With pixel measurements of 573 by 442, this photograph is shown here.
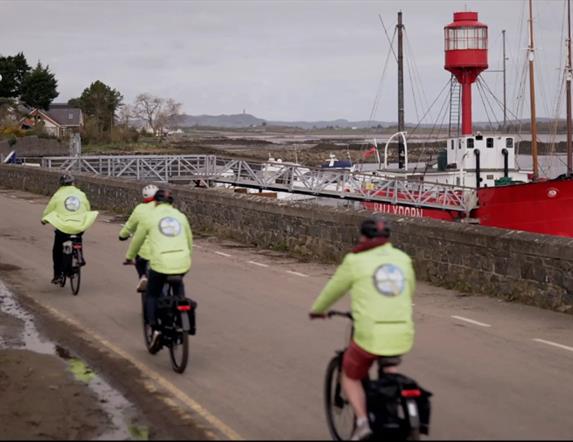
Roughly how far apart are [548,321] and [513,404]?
4.93 m

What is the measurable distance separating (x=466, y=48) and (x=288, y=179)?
414 inches

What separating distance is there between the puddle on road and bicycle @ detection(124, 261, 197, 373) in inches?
29.1

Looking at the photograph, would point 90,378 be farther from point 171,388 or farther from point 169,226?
point 169,226

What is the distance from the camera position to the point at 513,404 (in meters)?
9.65

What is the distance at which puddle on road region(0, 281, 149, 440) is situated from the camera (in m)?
8.80

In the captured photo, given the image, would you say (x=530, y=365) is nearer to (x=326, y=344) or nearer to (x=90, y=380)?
(x=326, y=344)

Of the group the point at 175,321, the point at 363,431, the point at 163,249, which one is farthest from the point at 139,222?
the point at 363,431

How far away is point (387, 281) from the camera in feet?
24.0

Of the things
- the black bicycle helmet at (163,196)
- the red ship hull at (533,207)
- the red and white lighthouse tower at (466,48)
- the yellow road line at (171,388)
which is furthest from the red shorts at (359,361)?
the red and white lighthouse tower at (466,48)

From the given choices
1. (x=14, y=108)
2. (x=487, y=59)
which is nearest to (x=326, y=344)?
(x=487, y=59)

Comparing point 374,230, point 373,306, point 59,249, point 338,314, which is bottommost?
point 59,249

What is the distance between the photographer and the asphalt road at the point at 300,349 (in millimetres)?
9172

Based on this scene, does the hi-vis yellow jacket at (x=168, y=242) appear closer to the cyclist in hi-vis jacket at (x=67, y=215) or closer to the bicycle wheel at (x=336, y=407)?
the bicycle wheel at (x=336, y=407)

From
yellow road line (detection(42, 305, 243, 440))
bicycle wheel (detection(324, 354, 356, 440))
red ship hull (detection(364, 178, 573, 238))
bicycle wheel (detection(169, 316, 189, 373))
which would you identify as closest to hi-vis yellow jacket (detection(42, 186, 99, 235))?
yellow road line (detection(42, 305, 243, 440))
